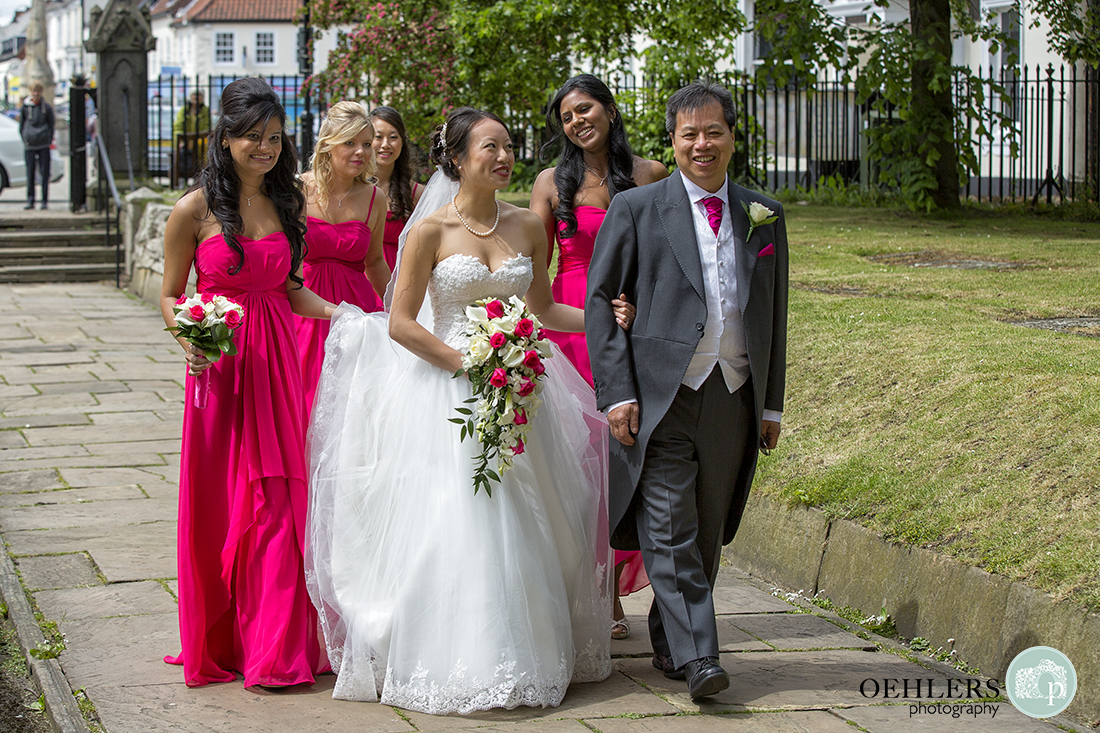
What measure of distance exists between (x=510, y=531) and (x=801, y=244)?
7.87 m

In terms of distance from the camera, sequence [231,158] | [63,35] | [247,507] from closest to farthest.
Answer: [247,507]
[231,158]
[63,35]

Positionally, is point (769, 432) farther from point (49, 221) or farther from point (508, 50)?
point (49, 221)

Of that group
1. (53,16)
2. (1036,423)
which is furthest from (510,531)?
(53,16)

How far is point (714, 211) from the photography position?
13.5ft

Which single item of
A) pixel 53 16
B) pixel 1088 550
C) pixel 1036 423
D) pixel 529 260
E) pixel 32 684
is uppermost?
pixel 53 16

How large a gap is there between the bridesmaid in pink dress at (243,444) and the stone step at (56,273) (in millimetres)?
13292

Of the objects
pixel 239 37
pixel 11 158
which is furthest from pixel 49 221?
pixel 239 37

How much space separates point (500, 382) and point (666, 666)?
125 cm

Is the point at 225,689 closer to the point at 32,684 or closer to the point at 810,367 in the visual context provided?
the point at 32,684

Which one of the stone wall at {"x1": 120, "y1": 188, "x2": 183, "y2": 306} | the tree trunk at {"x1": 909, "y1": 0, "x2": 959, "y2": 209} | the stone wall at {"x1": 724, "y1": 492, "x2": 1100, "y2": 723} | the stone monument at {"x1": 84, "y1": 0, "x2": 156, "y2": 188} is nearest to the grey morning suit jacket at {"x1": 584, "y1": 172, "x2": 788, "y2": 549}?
the stone wall at {"x1": 724, "y1": 492, "x2": 1100, "y2": 723}

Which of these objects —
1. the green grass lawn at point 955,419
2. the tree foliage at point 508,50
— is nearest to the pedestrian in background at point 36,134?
the tree foliage at point 508,50

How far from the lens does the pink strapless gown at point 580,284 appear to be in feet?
16.5

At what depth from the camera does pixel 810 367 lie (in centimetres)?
672

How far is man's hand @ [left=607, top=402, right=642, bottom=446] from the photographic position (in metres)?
4.09
